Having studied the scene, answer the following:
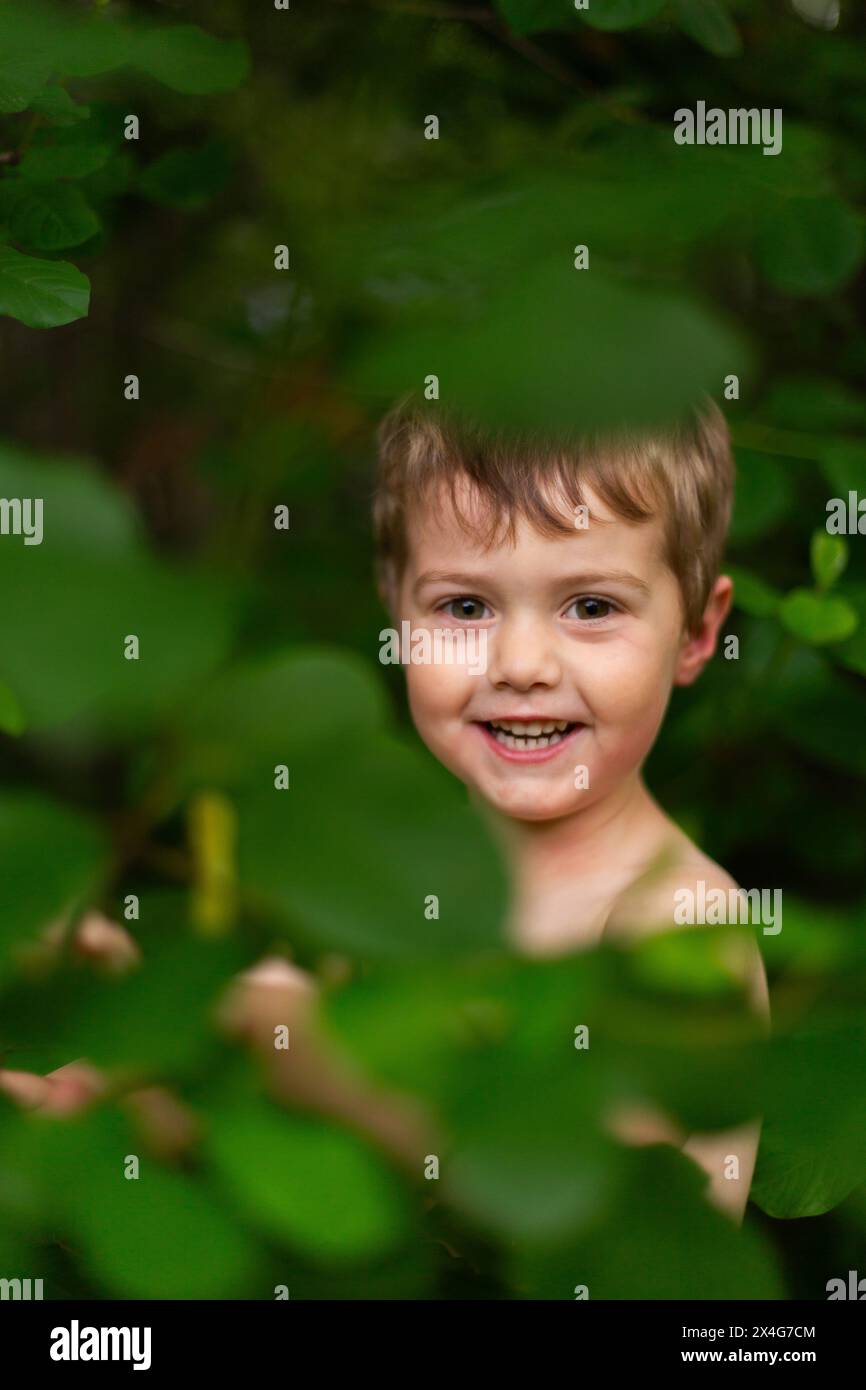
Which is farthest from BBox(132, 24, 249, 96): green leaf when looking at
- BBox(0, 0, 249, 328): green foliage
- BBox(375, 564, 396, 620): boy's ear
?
BBox(375, 564, 396, 620): boy's ear

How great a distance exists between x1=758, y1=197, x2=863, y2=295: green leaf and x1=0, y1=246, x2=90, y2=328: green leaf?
498 mm

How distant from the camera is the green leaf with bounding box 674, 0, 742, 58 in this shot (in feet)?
2.78

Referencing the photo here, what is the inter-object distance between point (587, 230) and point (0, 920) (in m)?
0.18

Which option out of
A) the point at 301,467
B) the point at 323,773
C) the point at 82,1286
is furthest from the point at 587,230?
the point at 301,467

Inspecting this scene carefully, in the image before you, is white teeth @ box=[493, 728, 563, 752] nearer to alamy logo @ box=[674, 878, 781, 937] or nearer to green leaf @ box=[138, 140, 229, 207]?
alamy logo @ box=[674, 878, 781, 937]

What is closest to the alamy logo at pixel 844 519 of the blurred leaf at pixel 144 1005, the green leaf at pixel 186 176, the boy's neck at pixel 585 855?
the boy's neck at pixel 585 855

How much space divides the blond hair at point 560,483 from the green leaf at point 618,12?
24 cm

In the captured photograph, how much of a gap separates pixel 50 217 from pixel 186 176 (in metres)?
0.29

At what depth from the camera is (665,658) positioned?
0.97 metres

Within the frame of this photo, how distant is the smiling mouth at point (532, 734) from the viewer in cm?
95

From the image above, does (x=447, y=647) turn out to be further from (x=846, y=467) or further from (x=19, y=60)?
(x=19, y=60)

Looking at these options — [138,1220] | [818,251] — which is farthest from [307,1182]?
[818,251]
